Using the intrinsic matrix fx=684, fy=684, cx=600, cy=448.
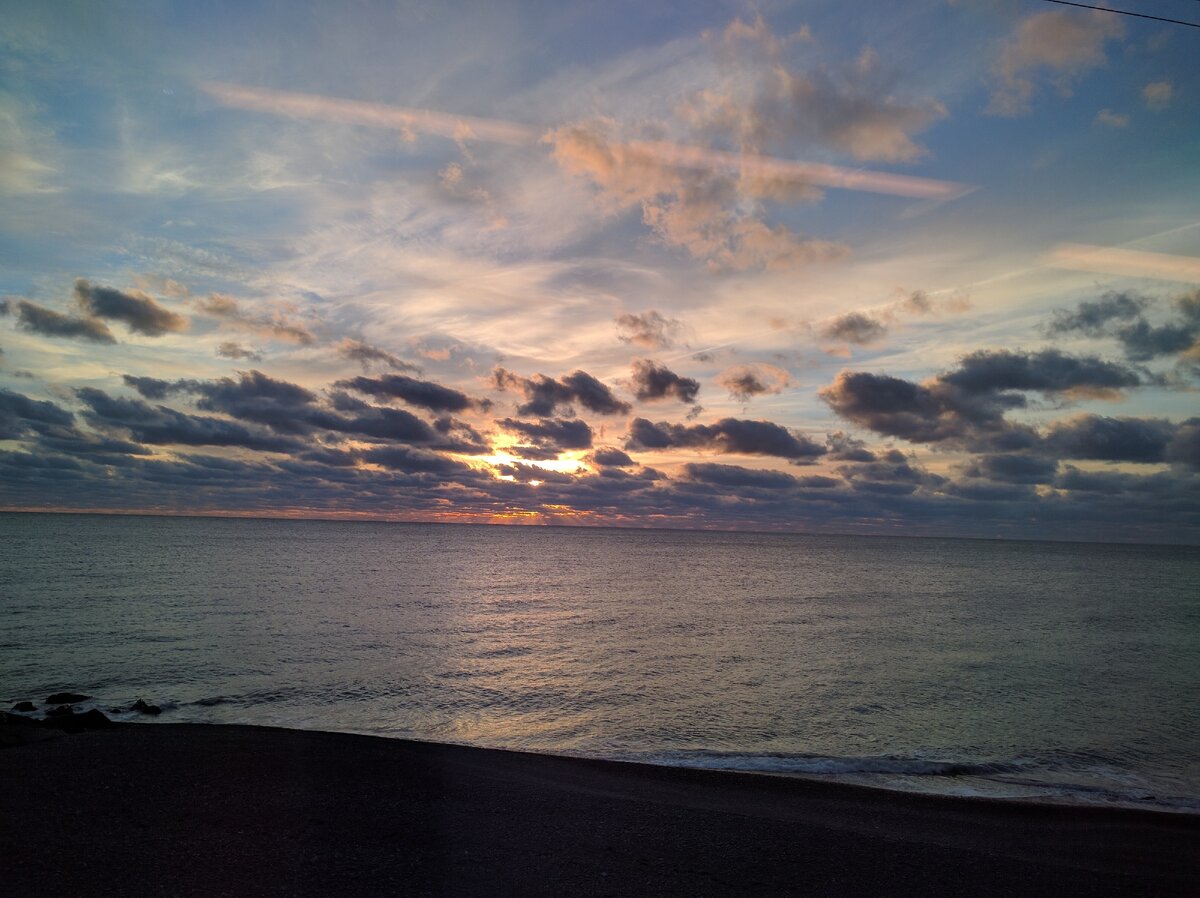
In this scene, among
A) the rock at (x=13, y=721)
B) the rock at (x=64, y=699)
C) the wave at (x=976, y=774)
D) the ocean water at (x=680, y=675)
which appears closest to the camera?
the wave at (x=976, y=774)

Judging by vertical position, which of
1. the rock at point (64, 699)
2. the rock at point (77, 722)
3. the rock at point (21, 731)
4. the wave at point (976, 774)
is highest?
the rock at point (21, 731)

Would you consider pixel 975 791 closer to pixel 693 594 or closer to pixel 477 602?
pixel 477 602

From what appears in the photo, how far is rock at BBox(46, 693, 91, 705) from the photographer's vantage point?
22.7 m

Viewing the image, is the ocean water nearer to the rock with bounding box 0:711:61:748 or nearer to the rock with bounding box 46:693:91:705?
the rock with bounding box 46:693:91:705

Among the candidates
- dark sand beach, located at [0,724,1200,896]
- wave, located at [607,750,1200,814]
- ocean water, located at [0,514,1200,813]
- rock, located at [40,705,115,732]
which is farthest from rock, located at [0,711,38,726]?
wave, located at [607,750,1200,814]

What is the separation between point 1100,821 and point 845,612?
4192 centimetres

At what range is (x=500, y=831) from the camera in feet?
37.9

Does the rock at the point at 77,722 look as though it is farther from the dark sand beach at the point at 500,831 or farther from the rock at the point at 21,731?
the dark sand beach at the point at 500,831

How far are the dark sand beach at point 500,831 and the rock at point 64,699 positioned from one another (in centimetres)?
803

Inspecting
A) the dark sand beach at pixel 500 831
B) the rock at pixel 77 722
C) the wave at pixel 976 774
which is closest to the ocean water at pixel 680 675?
the wave at pixel 976 774

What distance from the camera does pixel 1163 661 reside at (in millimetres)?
36750

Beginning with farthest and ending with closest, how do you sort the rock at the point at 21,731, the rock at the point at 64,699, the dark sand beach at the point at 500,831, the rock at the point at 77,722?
the rock at the point at 64,699 → the rock at the point at 77,722 → the rock at the point at 21,731 → the dark sand beach at the point at 500,831

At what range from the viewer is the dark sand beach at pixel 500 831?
383 inches

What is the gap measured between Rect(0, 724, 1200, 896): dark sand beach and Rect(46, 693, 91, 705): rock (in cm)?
803
